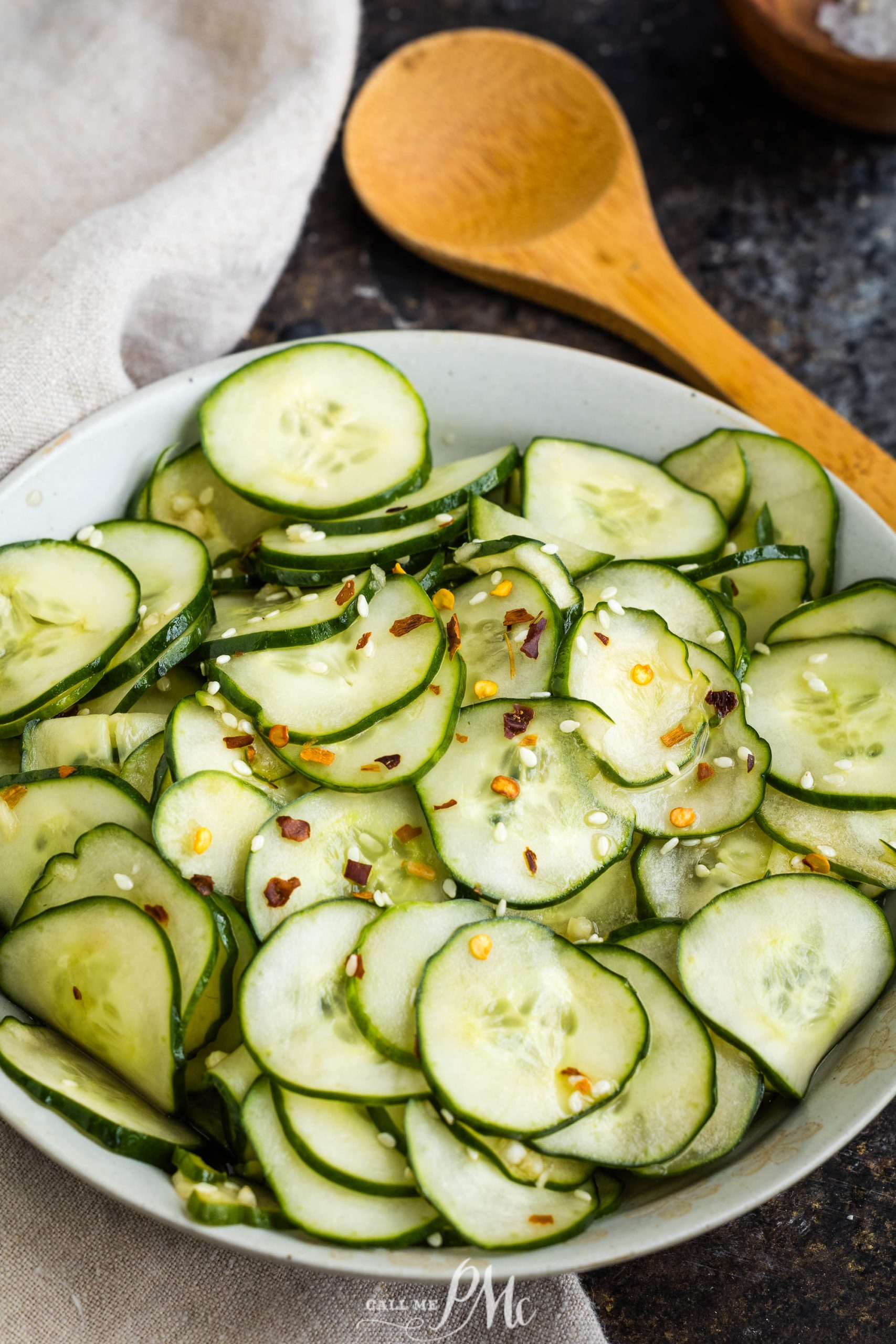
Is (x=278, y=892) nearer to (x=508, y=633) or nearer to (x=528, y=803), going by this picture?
(x=528, y=803)

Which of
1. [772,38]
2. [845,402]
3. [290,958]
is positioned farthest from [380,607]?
[772,38]

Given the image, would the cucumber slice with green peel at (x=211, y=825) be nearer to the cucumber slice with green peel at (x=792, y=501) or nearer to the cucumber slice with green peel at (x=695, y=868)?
the cucumber slice with green peel at (x=695, y=868)

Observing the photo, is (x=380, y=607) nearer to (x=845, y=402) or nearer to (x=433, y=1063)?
(x=433, y=1063)

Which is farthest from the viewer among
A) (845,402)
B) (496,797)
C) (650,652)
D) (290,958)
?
(845,402)

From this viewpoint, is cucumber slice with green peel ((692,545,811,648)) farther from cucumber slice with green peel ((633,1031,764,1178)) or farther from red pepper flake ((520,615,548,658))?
cucumber slice with green peel ((633,1031,764,1178))

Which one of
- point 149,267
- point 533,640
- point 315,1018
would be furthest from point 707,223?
point 315,1018

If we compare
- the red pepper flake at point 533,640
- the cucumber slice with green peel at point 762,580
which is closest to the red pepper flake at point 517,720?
the red pepper flake at point 533,640
